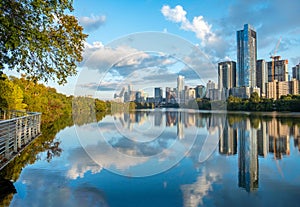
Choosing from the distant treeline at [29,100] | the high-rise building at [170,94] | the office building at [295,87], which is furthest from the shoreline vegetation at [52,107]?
the office building at [295,87]

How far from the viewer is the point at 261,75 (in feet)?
308

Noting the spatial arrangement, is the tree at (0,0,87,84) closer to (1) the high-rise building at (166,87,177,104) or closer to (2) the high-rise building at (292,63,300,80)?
(1) the high-rise building at (166,87,177,104)

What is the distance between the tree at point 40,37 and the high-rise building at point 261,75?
84.6m

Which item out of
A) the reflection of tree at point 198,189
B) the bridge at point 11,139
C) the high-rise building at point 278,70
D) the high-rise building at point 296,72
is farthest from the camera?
the high-rise building at point 278,70

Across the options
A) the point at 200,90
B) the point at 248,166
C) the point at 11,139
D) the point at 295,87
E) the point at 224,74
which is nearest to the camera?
the point at 248,166

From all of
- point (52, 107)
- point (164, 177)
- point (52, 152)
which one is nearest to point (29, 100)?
point (52, 107)

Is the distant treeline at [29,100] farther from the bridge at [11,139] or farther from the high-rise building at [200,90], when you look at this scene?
the high-rise building at [200,90]

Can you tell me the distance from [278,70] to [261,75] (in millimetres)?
9567

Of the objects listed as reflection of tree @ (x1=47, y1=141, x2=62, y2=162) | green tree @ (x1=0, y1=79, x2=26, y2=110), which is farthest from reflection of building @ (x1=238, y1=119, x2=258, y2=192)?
green tree @ (x1=0, y1=79, x2=26, y2=110)

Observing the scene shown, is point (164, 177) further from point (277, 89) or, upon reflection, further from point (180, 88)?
point (277, 89)

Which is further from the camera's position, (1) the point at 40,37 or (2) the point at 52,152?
(2) the point at 52,152

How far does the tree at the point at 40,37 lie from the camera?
201 inches

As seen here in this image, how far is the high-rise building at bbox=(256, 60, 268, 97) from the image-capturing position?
87.0 meters

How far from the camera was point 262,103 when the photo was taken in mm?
56938
